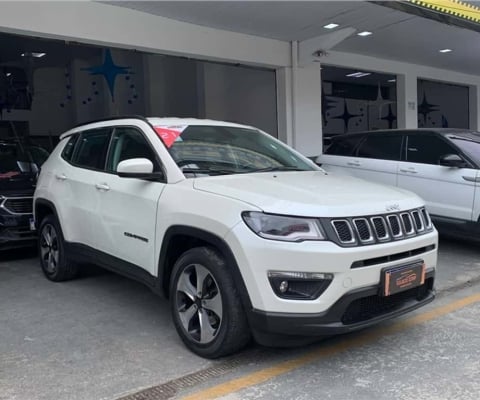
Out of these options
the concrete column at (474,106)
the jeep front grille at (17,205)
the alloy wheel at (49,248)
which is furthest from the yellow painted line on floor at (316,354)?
the concrete column at (474,106)

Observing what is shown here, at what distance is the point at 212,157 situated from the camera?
14.5 feet

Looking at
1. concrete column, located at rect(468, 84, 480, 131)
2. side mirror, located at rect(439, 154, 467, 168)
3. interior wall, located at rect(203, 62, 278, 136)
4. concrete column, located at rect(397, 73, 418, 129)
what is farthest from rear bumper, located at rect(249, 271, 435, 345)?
concrete column, located at rect(468, 84, 480, 131)

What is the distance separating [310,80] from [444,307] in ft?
25.8

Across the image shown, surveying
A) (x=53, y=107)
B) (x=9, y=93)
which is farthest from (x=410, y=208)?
(x=53, y=107)

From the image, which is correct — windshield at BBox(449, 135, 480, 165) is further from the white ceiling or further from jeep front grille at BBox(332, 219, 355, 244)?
jeep front grille at BBox(332, 219, 355, 244)

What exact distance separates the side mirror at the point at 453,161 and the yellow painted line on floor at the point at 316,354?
229 cm

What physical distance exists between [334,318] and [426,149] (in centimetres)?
464

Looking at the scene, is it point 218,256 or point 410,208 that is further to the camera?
point 410,208

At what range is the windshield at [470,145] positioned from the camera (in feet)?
22.0

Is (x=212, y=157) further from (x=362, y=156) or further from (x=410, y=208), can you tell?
(x=362, y=156)

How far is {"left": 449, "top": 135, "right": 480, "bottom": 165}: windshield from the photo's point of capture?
6.71 meters

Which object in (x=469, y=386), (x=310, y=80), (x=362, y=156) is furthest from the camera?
→ (x=310, y=80)

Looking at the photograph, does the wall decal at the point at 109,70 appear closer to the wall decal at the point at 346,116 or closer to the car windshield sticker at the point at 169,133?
the wall decal at the point at 346,116

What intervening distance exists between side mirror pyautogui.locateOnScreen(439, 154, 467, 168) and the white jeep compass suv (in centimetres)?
270
